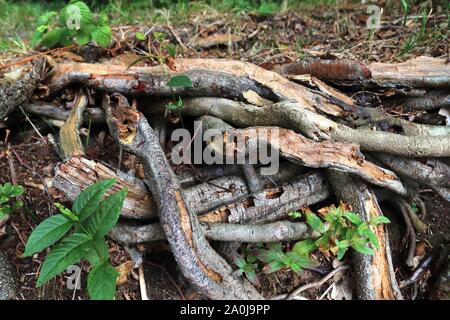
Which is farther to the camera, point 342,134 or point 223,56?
point 223,56

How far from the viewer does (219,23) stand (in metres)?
3.85

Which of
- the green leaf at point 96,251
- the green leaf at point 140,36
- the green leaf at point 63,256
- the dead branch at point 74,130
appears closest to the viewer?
the green leaf at point 63,256

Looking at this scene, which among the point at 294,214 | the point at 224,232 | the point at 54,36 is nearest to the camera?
the point at 224,232

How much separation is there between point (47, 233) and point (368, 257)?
1.64 m

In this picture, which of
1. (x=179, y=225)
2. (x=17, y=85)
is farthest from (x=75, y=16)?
(x=179, y=225)

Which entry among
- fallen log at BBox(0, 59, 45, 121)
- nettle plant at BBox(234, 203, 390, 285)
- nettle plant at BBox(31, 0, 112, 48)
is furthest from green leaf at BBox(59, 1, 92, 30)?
nettle plant at BBox(234, 203, 390, 285)

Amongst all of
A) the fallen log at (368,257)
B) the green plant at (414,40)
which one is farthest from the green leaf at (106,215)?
the green plant at (414,40)

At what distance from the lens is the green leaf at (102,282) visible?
6.08ft

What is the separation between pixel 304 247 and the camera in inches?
88.8

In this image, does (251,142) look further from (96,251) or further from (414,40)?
(414,40)

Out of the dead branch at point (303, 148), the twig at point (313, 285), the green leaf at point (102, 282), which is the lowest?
the twig at point (313, 285)

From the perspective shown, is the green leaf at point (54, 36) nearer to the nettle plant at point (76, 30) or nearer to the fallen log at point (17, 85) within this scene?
the nettle plant at point (76, 30)

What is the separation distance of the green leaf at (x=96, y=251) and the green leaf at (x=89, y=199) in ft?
0.43

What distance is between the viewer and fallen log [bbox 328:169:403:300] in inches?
88.5
